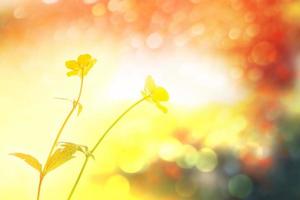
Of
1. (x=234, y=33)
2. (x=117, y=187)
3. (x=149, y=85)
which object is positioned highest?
(x=234, y=33)

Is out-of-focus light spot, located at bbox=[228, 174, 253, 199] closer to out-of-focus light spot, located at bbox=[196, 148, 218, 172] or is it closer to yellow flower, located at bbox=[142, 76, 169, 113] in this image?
out-of-focus light spot, located at bbox=[196, 148, 218, 172]

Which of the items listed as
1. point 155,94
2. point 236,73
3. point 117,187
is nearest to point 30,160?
point 155,94

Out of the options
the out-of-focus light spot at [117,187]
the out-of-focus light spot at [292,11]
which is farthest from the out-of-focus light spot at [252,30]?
the out-of-focus light spot at [117,187]

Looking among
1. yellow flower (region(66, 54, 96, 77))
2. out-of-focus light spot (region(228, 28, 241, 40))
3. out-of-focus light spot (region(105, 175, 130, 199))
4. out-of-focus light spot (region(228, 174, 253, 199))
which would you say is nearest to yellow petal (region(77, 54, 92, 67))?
yellow flower (region(66, 54, 96, 77))

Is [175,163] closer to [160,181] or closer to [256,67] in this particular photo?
[160,181]

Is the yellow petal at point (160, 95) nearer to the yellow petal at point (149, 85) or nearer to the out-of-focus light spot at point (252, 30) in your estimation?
the yellow petal at point (149, 85)

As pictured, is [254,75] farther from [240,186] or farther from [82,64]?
[82,64]

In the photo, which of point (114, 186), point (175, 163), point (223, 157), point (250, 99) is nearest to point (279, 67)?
point (250, 99)
